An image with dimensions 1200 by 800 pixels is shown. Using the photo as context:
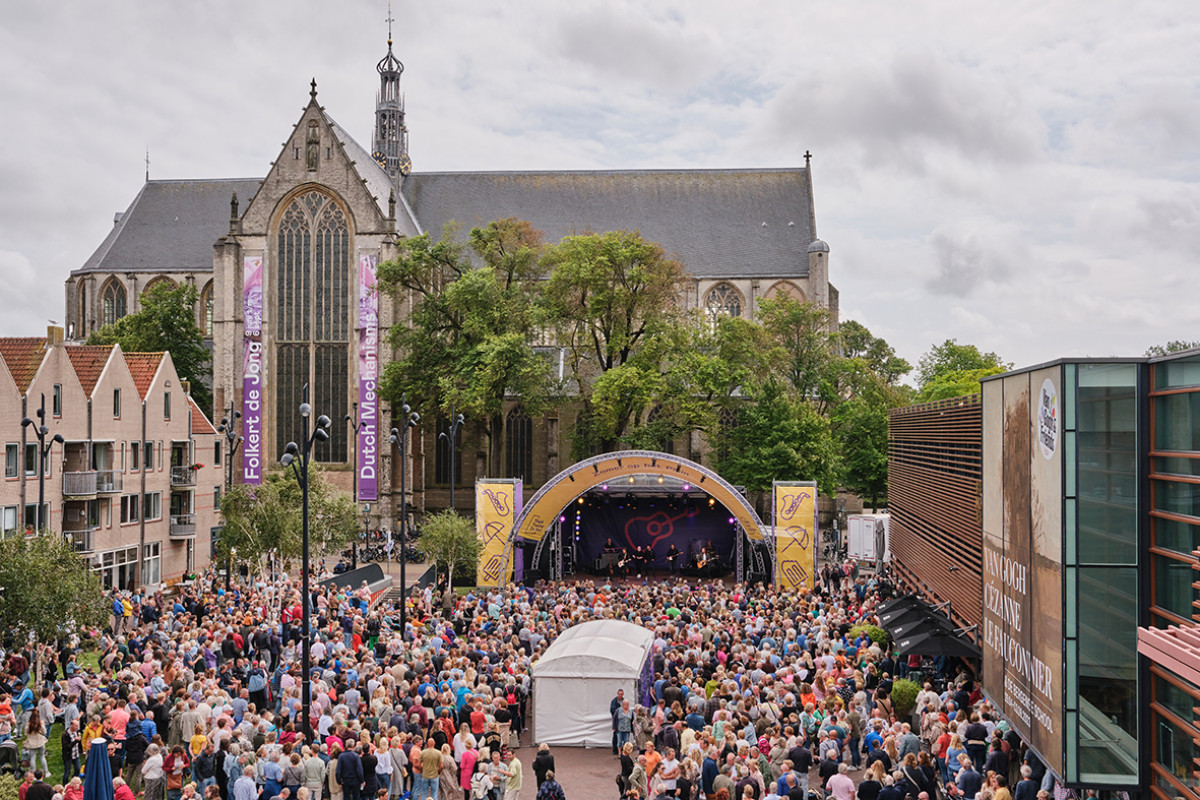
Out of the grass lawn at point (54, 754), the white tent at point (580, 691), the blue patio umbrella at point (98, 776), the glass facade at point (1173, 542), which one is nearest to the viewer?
the glass facade at point (1173, 542)

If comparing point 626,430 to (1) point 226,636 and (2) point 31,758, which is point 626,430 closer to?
(1) point 226,636

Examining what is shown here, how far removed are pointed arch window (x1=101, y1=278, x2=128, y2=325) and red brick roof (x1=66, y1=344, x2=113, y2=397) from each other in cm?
3139

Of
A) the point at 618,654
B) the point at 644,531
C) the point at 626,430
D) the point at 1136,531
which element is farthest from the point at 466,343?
the point at 1136,531

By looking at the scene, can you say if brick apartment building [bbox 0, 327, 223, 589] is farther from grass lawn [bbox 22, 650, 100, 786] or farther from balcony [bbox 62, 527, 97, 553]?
Result: grass lawn [bbox 22, 650, 100, 786]

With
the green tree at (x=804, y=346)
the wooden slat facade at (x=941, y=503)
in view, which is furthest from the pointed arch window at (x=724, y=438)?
the wooden slat facade at (x=941, y=503)

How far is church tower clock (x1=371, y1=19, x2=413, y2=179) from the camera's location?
222 feet

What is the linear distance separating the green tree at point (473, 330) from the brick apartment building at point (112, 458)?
940 cm

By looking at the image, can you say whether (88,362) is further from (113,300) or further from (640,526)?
(113,300)

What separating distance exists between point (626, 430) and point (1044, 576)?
116 ft

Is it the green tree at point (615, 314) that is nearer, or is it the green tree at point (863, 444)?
the green tree at point (615, 314)

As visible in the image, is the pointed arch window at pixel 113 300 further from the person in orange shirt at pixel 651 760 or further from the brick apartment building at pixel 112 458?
the person in orange shirt at pixel 651 760

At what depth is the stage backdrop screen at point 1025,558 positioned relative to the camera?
11422 millimetres

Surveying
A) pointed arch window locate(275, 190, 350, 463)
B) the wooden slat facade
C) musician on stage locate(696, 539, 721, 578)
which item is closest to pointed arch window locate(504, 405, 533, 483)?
pointed arch window locate(275, 190, 350, 463)

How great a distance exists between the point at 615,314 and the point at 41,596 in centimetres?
2831
